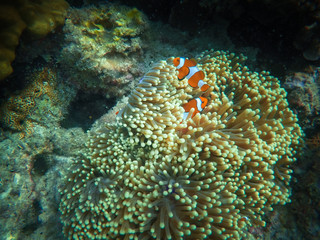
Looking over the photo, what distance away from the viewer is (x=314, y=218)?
2643 mm

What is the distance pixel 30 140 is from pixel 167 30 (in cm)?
320

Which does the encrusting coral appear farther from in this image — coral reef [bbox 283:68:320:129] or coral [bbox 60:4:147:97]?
coral [bbox 60:4:147:97]

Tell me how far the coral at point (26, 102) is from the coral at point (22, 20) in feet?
1.84

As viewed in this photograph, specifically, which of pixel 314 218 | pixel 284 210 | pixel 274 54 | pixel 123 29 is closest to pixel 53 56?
pixel 123 29

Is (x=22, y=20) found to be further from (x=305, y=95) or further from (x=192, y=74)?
(x=305, y=95)

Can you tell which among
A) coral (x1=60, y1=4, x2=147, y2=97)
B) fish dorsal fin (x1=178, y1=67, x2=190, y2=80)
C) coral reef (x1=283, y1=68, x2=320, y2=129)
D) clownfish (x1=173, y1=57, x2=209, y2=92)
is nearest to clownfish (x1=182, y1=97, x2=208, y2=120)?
clownfish (x1=173, y1=57, x2=209, y2=92)

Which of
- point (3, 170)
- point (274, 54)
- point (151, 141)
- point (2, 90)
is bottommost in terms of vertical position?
point (3, 170)

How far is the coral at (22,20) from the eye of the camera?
2.45 m

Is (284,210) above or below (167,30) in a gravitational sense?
below

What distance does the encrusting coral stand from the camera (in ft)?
6.74

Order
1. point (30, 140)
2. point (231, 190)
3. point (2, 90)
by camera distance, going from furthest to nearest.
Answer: point (30, 140) → point (2, 90) → point (231, 190)

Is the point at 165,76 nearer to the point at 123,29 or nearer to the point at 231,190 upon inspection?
the point at 123,29

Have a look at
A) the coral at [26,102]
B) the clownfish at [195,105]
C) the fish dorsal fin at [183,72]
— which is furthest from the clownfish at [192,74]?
the coral at [26,102]

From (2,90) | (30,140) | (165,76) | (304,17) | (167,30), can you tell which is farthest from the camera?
(167,30)
